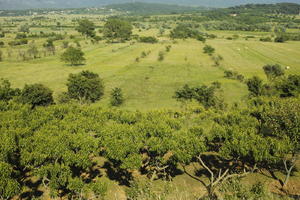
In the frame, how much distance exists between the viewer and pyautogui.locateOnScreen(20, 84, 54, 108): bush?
53.8m

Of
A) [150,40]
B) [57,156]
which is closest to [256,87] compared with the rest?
[57,156]

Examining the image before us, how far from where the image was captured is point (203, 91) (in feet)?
208

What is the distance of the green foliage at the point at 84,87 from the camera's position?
63875mm

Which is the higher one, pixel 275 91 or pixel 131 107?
pixel 275 91

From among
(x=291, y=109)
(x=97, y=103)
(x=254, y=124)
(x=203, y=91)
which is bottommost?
(x=97, y=103)

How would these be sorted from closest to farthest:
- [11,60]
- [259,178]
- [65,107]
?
[259,178] < [65,107] < [11,60]

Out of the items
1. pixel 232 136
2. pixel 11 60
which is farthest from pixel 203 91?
pixel 11 60

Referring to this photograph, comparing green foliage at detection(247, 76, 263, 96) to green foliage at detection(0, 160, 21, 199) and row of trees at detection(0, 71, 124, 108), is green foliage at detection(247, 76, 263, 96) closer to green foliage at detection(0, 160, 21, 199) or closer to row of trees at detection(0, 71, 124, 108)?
row of trees at detection(0, 71, 124, 108)

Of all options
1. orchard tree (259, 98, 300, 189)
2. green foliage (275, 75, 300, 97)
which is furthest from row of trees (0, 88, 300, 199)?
green foliage (275, 75, 300, 97)

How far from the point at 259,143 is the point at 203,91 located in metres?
38.6

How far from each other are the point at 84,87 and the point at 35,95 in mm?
13777

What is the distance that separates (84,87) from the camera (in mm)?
64750

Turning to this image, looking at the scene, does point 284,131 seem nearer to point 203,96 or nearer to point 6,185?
point 6,185

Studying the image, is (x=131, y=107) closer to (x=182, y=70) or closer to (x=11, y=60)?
(x=182, y=70)
